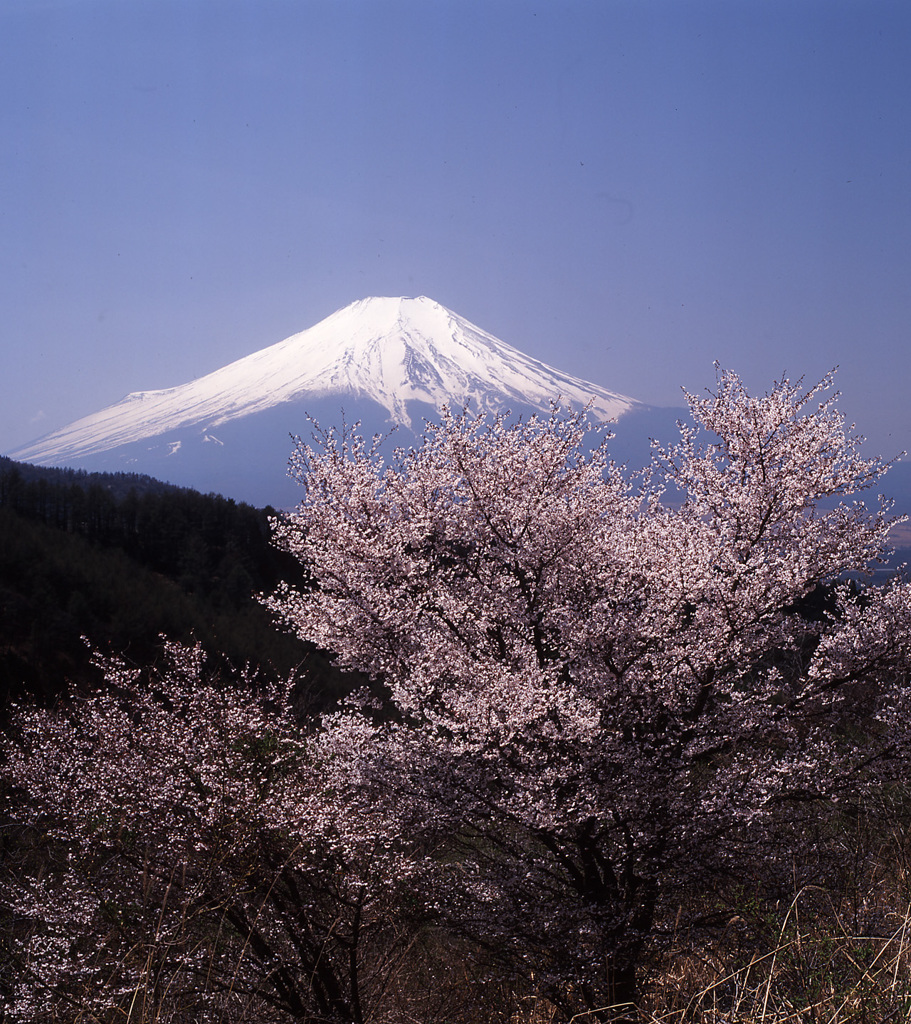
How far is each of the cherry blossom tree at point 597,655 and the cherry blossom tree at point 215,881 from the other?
633mm

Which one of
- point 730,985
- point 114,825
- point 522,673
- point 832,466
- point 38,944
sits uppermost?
point 832,466

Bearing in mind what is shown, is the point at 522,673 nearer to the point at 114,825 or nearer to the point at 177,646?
the point at 114,825

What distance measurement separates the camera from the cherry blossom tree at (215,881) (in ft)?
17.6

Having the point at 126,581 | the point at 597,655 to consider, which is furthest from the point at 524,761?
the point at 126,581

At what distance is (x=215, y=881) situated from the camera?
6.04 m

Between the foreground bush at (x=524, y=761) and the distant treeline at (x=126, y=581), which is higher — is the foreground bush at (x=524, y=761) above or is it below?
below

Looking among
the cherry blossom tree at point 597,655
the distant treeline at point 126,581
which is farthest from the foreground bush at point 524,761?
the distant treeline at point 126,581

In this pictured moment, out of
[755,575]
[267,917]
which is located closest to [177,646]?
[267,917]

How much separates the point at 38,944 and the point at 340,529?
415 cm

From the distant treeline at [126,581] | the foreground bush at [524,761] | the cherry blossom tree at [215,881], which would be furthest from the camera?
the distant treeline at [126,581]

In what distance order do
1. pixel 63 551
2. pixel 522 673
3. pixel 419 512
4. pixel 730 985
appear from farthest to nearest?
1. pixel 63 551
2. pixel 419 512
3. pixel 522 673
4. pixel 730 985

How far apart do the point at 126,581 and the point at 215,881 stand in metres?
32.7

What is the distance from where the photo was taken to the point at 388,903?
611cm

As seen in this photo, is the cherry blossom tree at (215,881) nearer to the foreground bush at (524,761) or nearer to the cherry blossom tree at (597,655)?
the foreground bush at (524,761)
